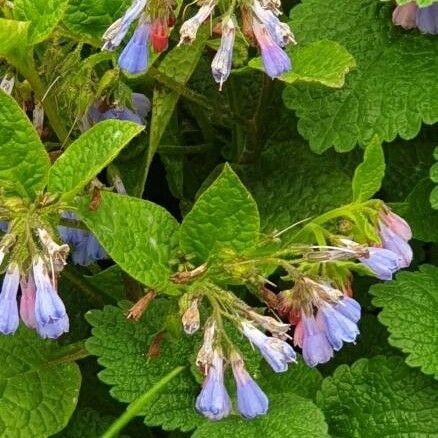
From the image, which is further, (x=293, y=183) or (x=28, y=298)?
(x=293, y=183)

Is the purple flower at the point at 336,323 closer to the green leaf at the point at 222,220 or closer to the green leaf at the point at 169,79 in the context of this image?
the green leaf at the point at 222,220

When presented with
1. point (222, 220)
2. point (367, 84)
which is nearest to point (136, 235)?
point (222, 220)

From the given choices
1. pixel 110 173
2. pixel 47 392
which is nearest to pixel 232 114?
pixel 110 173

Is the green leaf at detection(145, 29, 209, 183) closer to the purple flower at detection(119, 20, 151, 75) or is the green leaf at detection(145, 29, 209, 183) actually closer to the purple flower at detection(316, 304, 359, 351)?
the purple flower at detection(119, 20, 151, 75)

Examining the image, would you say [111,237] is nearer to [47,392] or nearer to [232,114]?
[47,392]

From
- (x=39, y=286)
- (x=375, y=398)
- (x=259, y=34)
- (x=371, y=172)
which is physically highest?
(x=259, y=34)

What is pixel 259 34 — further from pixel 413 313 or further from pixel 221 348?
pixel 413 313

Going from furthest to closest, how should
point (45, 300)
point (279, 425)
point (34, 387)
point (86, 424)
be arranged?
1. point (86, 424)
2. point (34, 387)
3. point (279, 425)
4. point (45, 300)
